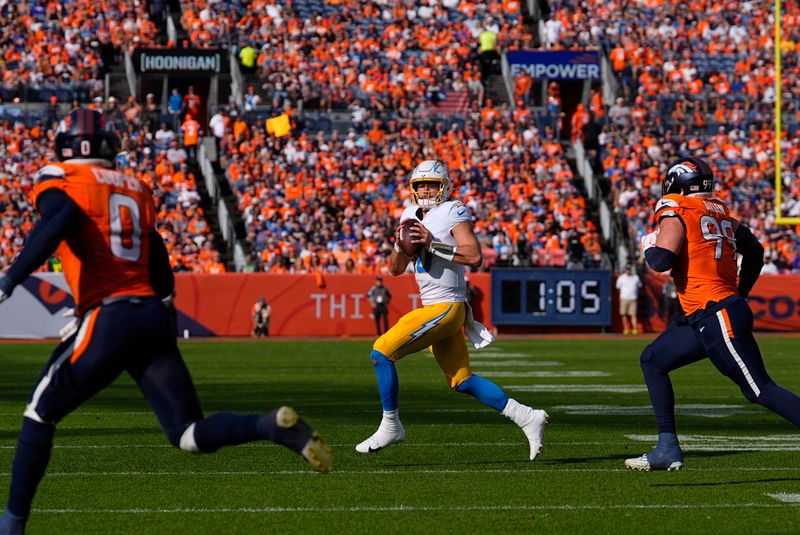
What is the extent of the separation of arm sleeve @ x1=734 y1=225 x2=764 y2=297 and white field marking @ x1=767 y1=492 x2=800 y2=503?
49.1 inches

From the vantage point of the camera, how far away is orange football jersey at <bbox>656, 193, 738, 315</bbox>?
25.1ft

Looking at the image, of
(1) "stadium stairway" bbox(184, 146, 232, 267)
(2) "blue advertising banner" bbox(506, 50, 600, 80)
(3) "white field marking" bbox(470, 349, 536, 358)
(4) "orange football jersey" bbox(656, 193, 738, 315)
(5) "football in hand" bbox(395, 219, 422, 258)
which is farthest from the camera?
(2) "blue advertising banner" bbox(506, 50, 600, 80)

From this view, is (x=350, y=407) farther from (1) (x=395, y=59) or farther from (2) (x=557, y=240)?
(1) (x=395, y=59)

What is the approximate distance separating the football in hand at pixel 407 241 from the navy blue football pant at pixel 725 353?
1.49m

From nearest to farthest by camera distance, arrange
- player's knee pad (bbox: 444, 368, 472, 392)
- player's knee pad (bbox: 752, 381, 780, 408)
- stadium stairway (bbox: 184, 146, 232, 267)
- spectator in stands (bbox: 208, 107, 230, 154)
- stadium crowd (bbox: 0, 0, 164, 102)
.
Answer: player's knee pad (bbox: 752, 381, 780, 408) < player's knee pad (bbox: 444, 368, 472, 392) < stadium stairway (bbox: 184, 146, 232, 267) < spectator in stands (bbox: 208, 107, 230, 154) < stadium crowd (bbox: 0, 0, 164, 102)

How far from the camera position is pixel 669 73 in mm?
34594

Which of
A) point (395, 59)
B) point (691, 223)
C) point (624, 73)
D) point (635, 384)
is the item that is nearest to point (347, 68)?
point (395, 59)

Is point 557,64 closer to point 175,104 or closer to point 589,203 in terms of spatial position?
point 589,203

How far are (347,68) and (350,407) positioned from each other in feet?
72.9

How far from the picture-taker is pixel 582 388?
47.2ft

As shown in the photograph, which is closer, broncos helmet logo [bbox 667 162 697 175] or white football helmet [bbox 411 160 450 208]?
broncos helmet logo [bbox 667 162 697 175]

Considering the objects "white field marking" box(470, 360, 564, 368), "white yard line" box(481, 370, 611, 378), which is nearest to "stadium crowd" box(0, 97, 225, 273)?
"white field marking" box(470, 360, 564, 368)

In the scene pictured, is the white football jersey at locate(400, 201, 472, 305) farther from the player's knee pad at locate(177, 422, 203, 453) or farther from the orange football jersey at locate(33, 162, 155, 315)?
the player's knee pad at locate(177, 422, 203, 453)

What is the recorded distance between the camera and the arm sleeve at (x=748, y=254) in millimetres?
7898
